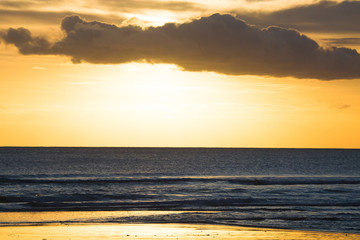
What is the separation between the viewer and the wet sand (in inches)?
1068

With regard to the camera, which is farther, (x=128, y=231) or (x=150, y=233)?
(x=128, y=231)

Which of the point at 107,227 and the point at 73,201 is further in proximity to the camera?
the point at 73,201

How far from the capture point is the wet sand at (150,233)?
27.1 m

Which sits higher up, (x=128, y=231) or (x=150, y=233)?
(x=128, y=231)

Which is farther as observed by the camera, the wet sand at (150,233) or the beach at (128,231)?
the beach at (128,231)

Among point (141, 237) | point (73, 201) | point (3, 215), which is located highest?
point (73, 201)

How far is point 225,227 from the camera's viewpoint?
104 feet

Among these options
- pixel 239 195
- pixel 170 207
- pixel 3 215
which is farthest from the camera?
pixel 239 195

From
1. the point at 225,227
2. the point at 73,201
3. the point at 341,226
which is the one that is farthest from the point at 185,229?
the point at 73,201

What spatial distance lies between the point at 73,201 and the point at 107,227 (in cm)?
2025

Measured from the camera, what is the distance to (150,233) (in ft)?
94.0

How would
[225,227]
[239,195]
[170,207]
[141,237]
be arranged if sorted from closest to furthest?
1. [141,237]
2. [225,227]
3. [170,207]
4. [239,195]

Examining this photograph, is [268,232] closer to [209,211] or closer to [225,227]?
[225,227]

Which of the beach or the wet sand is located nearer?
the wet sand
